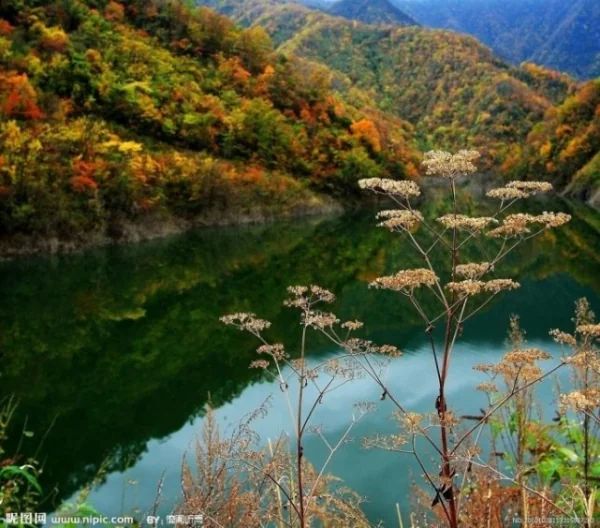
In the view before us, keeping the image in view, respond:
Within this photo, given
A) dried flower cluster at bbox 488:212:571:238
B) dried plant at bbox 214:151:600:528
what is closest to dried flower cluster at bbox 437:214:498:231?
dried plant at bbox 214:151:600:528

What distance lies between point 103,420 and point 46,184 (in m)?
19.5

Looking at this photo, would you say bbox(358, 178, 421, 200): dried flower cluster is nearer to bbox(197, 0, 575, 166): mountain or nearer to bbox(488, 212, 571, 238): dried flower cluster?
bbox(488, 212, 571, 238): dried flower cluster

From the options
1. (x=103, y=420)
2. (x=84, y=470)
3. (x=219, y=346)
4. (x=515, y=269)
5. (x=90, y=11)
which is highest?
(x=90, y=11)

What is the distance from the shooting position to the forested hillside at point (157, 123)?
28844 mm

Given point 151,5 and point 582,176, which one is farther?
point 582,176

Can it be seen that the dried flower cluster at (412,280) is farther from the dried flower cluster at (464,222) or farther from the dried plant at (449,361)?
the dried flower cluster at (464,222)

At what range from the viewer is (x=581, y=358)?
2391mm

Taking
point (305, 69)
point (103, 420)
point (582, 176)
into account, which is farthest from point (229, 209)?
point (582, 176)

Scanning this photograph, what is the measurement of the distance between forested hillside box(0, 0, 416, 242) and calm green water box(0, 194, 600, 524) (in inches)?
136

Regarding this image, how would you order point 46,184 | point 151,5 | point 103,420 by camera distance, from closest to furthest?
point 103,420 → point 46,184 → point 151,5

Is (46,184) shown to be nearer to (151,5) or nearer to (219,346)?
(219,346)

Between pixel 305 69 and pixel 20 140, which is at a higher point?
pixel 305 69

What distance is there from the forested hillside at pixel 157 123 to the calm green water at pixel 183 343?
11.3 ft

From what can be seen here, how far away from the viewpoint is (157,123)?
39.9 m
